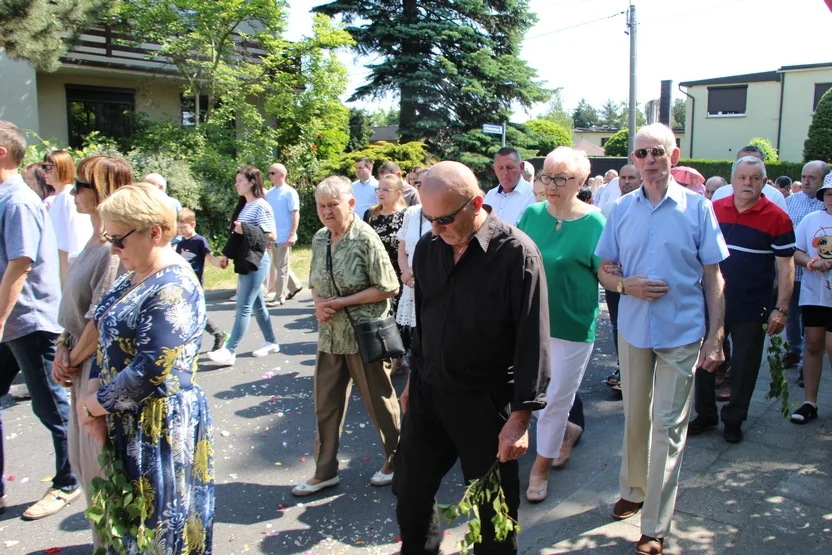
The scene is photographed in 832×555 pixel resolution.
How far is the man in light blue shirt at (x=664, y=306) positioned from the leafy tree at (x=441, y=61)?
64.2 feet

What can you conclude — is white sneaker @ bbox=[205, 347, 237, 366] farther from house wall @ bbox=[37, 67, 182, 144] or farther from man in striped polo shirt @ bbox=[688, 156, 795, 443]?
house wall @ bbox=[37, 67, 182, 144]

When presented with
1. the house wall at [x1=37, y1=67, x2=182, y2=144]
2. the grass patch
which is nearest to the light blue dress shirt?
the grass patch

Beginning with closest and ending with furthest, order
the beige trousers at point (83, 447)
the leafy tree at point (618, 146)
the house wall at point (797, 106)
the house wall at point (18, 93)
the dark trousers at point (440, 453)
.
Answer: the dark trousers at point (440, 453) → the beige trousers at point (83, 447) → the house wall at point (18, 93) → the house wall at point (797, 106) → the leafy tree at point (618, 146)

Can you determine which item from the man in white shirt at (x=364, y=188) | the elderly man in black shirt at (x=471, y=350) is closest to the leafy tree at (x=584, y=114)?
the man in white shirt at (x=364, y=188)

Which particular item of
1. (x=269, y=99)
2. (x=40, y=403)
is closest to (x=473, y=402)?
(x=40, y=403)

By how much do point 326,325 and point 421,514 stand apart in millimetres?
1530

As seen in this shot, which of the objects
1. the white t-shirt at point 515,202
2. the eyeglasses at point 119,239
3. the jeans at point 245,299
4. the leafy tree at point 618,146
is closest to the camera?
the eyeglasses at point 119,239

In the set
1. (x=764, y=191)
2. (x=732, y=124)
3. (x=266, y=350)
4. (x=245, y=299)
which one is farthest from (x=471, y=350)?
(x=732, y=124)

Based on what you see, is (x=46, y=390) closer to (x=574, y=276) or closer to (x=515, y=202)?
(x=574, y=276)

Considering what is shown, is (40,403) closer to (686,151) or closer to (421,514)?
(421,514)

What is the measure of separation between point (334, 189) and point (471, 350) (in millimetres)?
1715

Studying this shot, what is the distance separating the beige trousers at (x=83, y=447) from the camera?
3.01 meters

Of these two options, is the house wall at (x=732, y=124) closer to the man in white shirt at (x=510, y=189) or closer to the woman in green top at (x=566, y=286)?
the man in white shirt at (x=510, y=189)

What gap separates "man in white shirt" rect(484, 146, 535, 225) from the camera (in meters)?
5.85
